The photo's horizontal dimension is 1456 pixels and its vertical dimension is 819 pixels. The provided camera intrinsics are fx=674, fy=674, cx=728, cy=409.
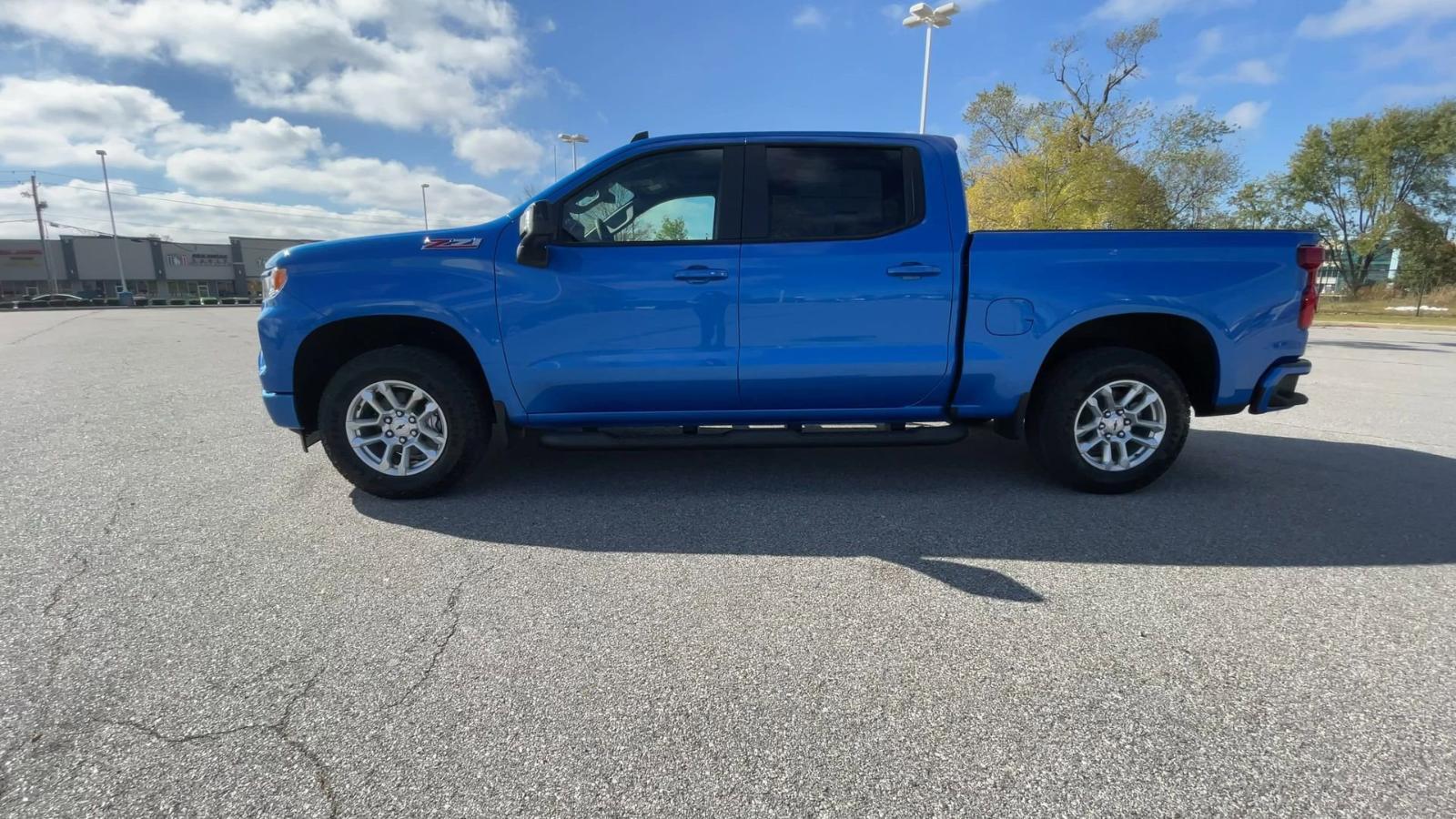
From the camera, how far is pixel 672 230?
3.87 metres

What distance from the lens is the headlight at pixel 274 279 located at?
3.67 meters

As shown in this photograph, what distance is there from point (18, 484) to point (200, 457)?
902 mm

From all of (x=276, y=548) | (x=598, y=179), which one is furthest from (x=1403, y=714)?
(x=276, y=548)

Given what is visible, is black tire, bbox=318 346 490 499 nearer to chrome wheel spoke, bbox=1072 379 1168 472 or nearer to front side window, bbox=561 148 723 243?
front side window, bbox=561 148 723 243

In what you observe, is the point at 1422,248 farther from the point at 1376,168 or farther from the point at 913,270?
the point at 913,270

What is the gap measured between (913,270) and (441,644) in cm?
290

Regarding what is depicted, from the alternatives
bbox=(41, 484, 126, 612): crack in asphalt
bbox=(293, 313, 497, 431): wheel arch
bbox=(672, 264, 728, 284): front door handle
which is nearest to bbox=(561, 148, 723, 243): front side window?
Result: bbox=(672, 264, 728, 284): front door handle

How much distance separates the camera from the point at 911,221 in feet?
12.5

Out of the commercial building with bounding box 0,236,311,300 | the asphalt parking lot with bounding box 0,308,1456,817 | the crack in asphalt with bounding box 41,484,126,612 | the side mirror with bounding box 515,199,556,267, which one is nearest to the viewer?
the asphalt parking lot with bounding box 0,308,1456,817

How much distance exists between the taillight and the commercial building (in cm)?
6538

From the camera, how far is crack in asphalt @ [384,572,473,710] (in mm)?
2088

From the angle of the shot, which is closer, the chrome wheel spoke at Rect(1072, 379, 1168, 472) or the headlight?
the headlight

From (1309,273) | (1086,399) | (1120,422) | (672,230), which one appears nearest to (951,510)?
(1086,399)

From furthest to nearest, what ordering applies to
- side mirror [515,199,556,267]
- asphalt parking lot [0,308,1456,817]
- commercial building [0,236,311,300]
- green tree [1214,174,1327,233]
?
commercial building [0,236,311,300]
green tree [1214,174,1327,233]
side mirror [515,199,556,267]
asphalt parking lot [0,308,1456,817]
